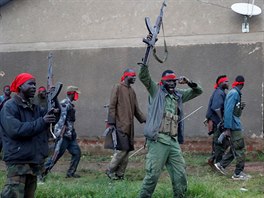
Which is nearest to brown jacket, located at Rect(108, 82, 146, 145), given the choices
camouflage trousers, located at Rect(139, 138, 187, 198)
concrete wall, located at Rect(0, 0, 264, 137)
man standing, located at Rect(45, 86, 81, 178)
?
man standing, located at Rect(45, 86, 81, 178)

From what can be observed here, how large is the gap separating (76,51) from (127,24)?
1.59 metres

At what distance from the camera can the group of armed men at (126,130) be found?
6.45m

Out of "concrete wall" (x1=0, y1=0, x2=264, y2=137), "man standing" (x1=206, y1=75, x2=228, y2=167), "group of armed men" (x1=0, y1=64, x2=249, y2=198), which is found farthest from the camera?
"concrete wall" (x1=0, y1=0, x2=264, y2=137)

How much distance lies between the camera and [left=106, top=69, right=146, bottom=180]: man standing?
10.4 metres

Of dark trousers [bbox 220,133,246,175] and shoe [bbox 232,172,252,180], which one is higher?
dark trousers [bbox 220,133,246,175]

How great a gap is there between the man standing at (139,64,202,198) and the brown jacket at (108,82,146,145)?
Result: 9.08 ft

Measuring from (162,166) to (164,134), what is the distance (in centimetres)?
46

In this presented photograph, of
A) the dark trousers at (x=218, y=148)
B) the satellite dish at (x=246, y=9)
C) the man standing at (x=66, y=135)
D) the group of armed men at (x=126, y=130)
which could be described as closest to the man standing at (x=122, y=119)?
the group of armed men at (x=126, y=130)

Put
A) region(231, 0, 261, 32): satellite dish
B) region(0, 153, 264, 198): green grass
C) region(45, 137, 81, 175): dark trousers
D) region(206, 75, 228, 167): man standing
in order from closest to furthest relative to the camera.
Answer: region(0, 153, 264, 198): green grass
region(45, 137, 81, 175): dark trousers
region(206, 75, 228, 167): man standing
region(231, 0, 261, 32): satellite dish

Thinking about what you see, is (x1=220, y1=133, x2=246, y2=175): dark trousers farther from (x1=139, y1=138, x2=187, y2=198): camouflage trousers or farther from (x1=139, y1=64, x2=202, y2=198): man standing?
(x1=139, y1=138, x2=187, y2=198): camouflage trousers

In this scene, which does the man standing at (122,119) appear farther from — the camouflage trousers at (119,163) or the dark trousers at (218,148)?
the dark trousers at (218,148)

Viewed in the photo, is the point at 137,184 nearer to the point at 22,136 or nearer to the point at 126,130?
the point at 126,130

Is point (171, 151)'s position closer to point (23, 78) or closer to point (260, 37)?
point (23, 78)

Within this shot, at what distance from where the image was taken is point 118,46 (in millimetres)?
14250
